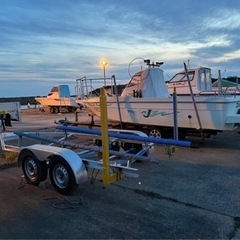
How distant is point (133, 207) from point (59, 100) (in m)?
21.7

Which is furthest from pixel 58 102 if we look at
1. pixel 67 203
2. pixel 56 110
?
pixel 67 203

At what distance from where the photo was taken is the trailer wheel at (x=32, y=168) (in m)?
5.14

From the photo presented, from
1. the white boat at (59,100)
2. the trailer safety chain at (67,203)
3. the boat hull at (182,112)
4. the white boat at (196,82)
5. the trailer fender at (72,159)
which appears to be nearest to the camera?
the trailer safety chain at (67,203)

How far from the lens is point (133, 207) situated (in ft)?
14.4

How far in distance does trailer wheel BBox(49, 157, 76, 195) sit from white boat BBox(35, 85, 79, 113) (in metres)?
19.7

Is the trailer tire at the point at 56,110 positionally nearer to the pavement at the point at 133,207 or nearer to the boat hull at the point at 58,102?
the boat hull at the point at 58,102

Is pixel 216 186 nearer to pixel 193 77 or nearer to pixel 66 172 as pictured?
pixel 66 172

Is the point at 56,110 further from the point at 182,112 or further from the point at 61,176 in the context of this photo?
the point at 61,176

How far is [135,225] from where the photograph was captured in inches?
150

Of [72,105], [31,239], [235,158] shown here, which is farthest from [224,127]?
[72,105]

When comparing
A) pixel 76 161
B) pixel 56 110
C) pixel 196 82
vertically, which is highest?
pixel 196 82

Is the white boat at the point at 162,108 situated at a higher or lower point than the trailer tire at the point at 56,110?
higher

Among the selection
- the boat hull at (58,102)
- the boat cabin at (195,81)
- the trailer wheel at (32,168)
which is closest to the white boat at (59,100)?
the boat hull at (58,102)

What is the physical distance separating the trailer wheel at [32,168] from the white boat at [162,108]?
181 inches
